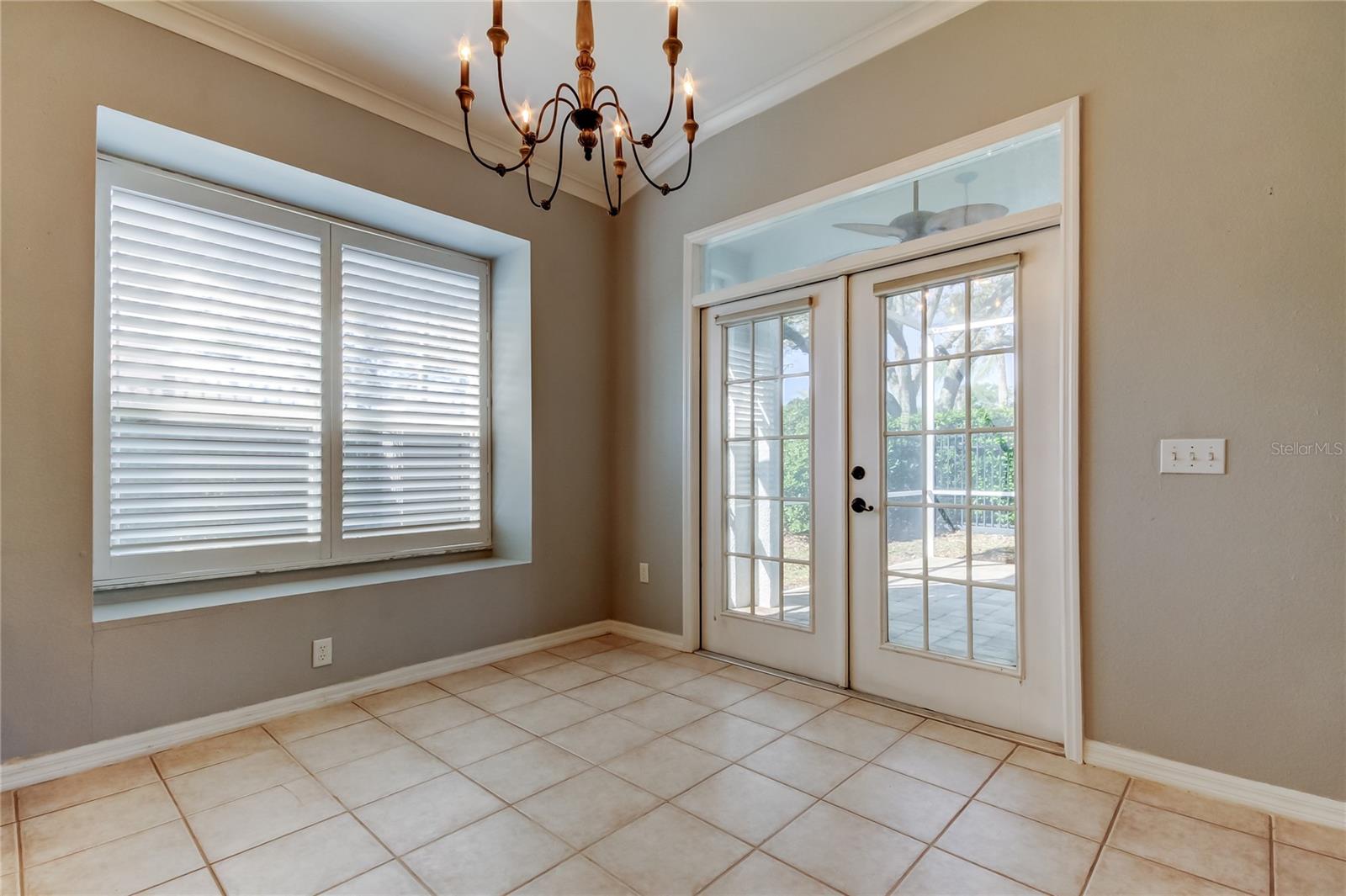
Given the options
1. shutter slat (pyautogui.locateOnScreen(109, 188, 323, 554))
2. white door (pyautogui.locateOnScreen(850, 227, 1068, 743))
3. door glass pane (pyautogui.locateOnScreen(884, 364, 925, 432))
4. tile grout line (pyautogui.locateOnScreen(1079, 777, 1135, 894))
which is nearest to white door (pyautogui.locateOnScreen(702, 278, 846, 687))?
white door (pyautogui.locateOnScreen(850, 227, 1068, 743))

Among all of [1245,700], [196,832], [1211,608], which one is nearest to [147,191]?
[196,832]

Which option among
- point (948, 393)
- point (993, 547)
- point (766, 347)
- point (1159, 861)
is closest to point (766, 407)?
point (766, 347)

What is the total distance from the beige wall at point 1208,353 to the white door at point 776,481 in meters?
1.04

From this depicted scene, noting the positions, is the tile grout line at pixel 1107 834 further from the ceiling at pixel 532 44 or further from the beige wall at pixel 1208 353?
the ceiling at pixel 532 44

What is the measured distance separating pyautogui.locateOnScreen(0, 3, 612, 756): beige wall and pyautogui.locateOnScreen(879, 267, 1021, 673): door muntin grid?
227 cm

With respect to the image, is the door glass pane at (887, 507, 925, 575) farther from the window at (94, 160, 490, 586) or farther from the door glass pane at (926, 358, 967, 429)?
the window at (94, 160, 490, 586)

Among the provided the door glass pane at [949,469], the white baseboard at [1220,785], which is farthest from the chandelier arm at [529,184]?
the white baseboard at [1220,785]

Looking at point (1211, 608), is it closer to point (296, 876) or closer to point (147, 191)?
point (296, 876)

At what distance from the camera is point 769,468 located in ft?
10.8

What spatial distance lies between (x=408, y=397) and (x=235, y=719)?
1.68 meters

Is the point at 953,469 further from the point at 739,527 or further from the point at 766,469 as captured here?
the point at 739,527

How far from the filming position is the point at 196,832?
180 centimetres

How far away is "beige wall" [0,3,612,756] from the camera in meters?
2.09

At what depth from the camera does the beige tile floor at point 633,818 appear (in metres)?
1.60
